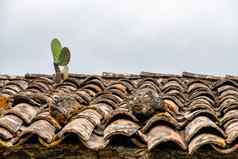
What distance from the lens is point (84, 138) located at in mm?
4469

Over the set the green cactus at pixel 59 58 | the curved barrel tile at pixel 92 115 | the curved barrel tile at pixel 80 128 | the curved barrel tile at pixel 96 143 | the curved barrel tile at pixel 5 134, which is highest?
the green cactus at pixel 59 58

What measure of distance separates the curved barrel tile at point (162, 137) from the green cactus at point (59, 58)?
309 centimetres

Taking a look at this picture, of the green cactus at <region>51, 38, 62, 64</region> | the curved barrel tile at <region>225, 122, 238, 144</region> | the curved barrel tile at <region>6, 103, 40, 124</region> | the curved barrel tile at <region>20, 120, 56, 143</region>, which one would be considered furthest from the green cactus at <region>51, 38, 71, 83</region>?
the curved barrel tile at <region>225, 122, 238, 144</region>

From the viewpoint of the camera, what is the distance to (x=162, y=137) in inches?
173

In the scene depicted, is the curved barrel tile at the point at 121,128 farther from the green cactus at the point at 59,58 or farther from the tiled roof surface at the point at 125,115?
the green cactus at the point at 59,58

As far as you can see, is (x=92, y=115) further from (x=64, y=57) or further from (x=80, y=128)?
Result: (x=64, y=57)

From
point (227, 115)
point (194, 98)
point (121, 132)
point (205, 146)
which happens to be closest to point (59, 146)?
point (121, 132)

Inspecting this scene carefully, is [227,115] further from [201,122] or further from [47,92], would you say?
[47,92]

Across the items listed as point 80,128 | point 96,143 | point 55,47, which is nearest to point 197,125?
point 96,143

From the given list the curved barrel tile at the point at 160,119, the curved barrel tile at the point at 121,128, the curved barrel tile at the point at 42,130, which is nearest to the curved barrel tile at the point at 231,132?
the curved barrel tile at the point at 160,119

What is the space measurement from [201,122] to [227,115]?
42 centimetres

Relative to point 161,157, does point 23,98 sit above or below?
above

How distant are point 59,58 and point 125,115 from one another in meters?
3.28

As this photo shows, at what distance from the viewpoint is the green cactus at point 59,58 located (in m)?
7.66
